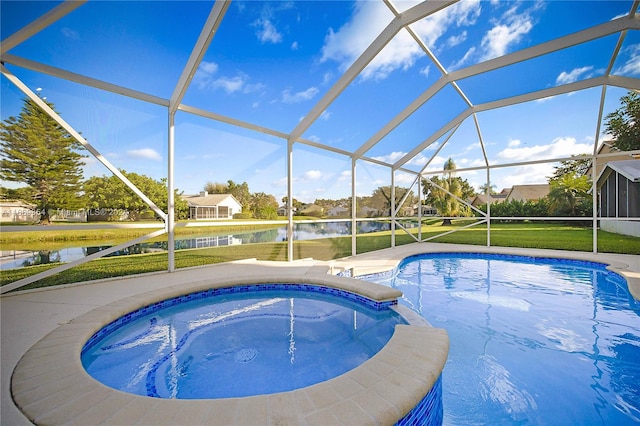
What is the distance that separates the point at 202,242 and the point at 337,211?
13.3 feet

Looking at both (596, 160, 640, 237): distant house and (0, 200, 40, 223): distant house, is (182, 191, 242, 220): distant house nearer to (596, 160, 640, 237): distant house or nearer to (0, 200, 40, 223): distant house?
(0, 200, 40, 223): distant house

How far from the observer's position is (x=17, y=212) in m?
4.23

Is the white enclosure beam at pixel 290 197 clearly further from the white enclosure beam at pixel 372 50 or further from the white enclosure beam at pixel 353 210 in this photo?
the white enclosure beam at pixel 353 210

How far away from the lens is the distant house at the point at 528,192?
12.2m

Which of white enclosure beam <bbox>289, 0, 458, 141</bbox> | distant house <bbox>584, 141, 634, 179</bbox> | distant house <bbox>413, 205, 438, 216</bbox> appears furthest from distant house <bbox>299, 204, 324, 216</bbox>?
distant house <bbox>584, 141, 634, 179</bbox>

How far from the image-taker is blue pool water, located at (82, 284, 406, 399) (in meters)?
2.70

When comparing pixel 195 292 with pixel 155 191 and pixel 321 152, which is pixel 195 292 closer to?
pixel 155 191

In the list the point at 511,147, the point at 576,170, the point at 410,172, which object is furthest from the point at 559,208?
the point at 410,172

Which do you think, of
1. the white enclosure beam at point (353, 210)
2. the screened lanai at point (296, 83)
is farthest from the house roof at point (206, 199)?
the white enclosure beam at point (353, 210)

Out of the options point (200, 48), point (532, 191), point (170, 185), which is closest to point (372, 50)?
point (200, 48)

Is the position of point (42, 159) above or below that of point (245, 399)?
above

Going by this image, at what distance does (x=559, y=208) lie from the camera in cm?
1149

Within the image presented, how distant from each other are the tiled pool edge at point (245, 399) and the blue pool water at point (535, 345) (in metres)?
0.65

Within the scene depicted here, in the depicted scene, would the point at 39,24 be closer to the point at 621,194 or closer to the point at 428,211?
the point at 428,211
